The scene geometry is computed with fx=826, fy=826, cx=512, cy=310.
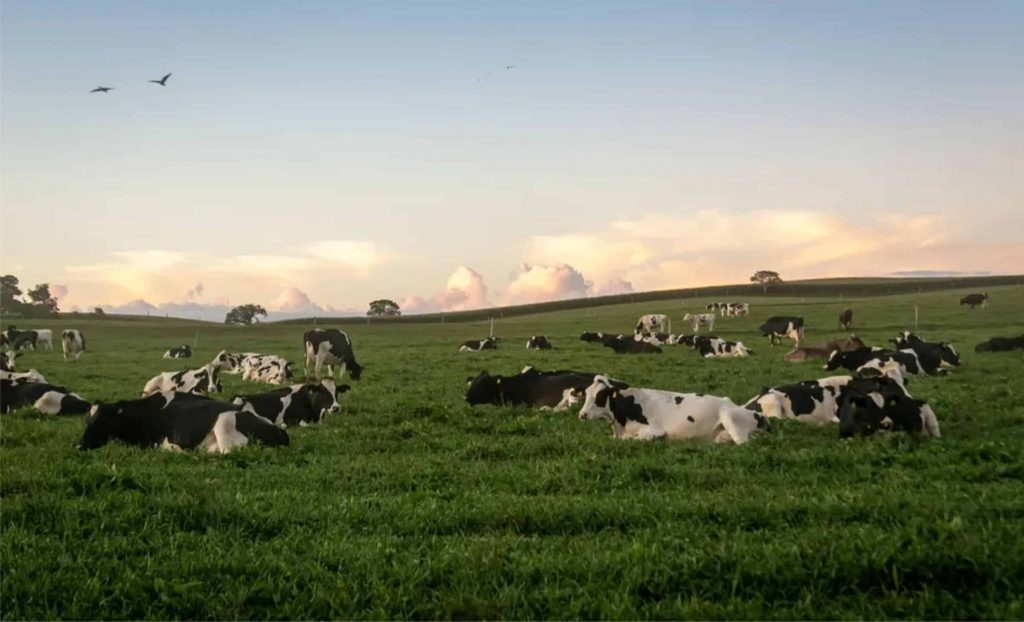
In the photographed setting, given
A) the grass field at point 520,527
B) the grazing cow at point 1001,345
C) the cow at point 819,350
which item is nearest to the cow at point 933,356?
the cow at point 819,350

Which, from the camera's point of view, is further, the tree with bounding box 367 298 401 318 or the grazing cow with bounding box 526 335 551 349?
the tree with bounding box 367 298 401 318

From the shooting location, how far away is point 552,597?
593cm

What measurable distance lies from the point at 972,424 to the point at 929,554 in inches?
356

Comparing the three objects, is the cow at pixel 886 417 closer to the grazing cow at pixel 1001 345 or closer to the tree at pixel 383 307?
the grazing cow at pixel 1001 345

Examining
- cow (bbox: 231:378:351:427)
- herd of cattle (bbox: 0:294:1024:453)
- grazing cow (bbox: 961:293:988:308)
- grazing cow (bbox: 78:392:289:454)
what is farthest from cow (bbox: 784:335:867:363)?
grazing cow (bbox: 961:293:988:308)

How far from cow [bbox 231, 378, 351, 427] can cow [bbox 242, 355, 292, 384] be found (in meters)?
10.5

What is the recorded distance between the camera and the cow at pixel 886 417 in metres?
12.7

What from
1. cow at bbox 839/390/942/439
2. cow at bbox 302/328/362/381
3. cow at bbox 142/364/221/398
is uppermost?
cow at bbox 302/328/362/381

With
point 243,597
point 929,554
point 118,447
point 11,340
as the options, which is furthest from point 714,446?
point 11,340

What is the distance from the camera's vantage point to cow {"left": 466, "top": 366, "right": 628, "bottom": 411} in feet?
61.0

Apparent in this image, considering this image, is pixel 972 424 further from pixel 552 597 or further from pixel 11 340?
pixel 11 340

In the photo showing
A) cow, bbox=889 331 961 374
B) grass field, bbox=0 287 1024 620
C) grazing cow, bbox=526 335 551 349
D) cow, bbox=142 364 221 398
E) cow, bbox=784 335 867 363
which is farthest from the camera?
grazing cow, bbox=526 335 551 349

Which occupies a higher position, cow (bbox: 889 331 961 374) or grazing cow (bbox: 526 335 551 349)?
grazing cow (bbox: 526 335 551 349)

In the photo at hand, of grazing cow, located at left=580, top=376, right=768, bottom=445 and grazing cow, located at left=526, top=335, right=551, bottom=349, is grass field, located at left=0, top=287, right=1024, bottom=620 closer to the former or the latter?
grazing cow, located at left=580, top=376, right=768, bottom=445
